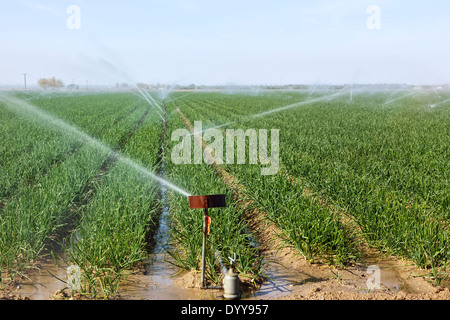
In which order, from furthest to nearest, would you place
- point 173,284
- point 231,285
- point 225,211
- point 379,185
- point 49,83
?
point 49,83, point 379,185, point 225,211, point 173,284, point 231,285

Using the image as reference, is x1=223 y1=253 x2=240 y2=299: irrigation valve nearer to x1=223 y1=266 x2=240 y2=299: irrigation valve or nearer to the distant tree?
x1=223 y1=266 x2=240 y2=299: irrigation valve

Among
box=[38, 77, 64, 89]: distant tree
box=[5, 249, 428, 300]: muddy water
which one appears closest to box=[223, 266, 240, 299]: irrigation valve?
box=[5, 249, 428, 300]: muddy water

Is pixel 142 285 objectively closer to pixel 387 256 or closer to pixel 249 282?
pixel 249 282

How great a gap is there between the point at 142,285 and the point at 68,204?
2.34m

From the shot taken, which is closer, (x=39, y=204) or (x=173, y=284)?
(x=173, y=284)

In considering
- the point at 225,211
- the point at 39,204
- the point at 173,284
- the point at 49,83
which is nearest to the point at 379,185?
the point at 225,211

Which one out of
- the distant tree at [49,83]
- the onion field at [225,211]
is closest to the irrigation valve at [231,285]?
the onion field at [225,211]

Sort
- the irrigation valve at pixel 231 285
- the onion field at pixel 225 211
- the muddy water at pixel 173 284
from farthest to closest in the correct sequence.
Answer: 1. the onion field at pixel 225 211
2. the muddy water at pixel 173 284
3. the irrigation valve at pixel 231 285

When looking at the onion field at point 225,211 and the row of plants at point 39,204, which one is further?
the row of plants at point 39,204

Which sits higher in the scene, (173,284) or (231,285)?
(231,285)

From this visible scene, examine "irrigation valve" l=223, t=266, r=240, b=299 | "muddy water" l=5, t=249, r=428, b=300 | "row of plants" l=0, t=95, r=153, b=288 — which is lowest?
"muddy water" l=5, t=249, r=428, b=300

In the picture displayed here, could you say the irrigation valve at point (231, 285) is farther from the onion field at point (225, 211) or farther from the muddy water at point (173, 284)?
the onion field at point (225, 211)

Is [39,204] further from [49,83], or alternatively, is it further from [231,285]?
[49,83]
